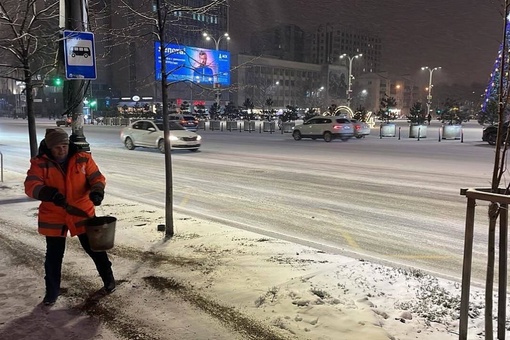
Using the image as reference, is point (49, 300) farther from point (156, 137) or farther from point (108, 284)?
point (156, 137)

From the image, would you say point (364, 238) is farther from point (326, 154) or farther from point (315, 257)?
point (326, 154)

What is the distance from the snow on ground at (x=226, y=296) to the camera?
4.02 metres

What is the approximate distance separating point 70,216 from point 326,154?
681 inches

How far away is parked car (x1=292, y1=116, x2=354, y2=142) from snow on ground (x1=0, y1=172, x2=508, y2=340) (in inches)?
914

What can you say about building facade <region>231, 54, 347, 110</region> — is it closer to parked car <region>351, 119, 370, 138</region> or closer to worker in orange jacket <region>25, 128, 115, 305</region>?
parked car <region>351, 119, 370, 138</region>

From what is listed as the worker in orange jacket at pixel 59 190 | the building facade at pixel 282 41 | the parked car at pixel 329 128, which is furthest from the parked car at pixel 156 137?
the building facade at pixel 282 41

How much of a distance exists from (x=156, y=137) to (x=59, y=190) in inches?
698

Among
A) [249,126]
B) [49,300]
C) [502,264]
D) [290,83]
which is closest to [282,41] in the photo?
[290,83]

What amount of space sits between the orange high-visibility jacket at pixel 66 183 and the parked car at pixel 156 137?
1665 centimetres

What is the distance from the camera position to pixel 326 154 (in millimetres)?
21016

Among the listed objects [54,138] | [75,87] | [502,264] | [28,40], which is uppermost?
[28,40]

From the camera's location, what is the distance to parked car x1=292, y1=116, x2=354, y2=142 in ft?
95.8

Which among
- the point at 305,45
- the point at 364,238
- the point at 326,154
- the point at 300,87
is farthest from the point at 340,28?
the point at 364,238

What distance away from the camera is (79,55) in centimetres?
736
